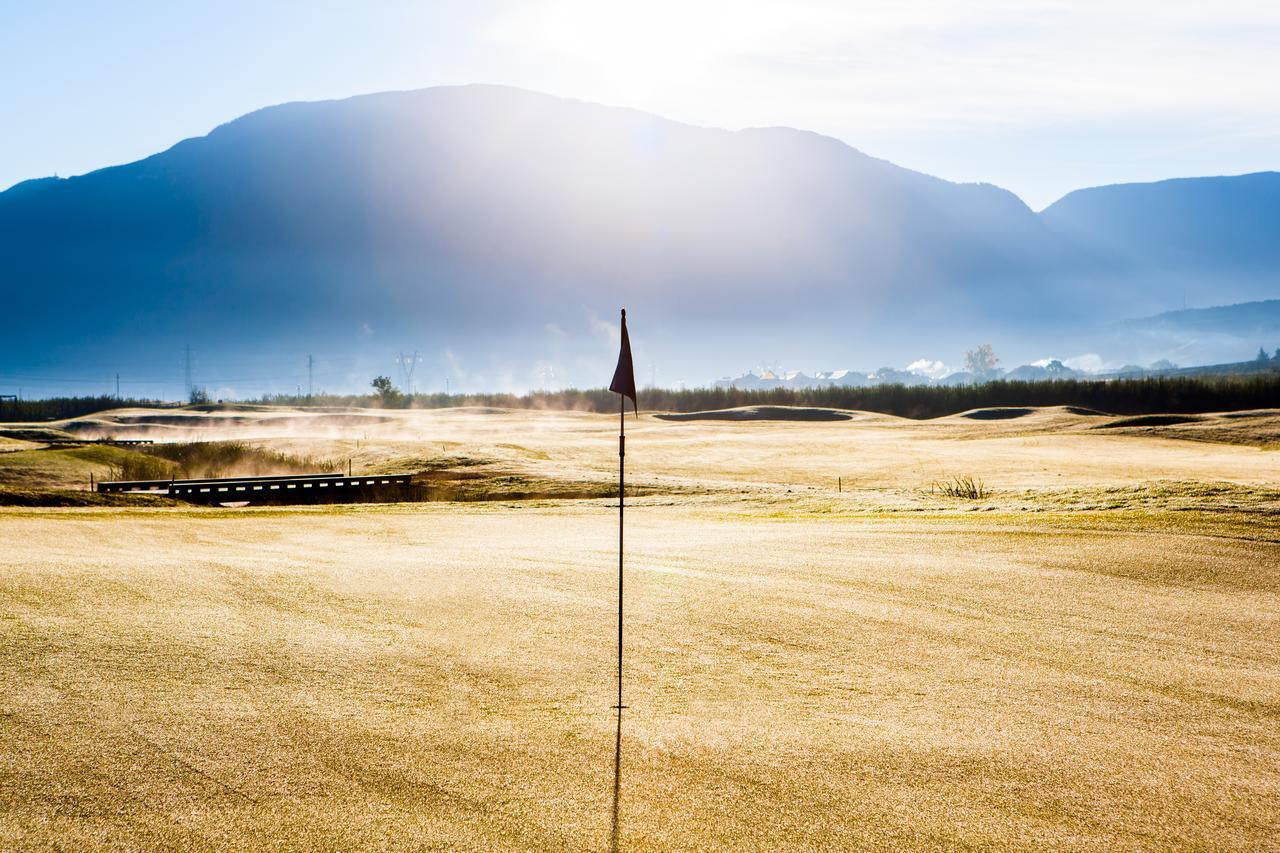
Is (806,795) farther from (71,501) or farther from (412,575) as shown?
(71,501)

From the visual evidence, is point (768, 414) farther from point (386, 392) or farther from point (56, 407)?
point (56, 407)

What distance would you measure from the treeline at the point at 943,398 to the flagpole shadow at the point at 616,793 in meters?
82.1

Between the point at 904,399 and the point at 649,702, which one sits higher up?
the point at 904,399

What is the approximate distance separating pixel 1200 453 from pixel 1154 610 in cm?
4019

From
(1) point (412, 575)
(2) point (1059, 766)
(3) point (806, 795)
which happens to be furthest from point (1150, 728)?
(1) point (412, 575)

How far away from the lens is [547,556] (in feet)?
53.9

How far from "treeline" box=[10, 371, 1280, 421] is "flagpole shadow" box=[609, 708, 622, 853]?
8222cm

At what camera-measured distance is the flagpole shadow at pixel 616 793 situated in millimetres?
5522

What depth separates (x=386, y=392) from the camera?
430ft

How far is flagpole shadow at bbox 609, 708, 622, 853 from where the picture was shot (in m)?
5.52

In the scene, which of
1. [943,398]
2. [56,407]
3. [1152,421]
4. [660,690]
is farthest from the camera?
[943,398]

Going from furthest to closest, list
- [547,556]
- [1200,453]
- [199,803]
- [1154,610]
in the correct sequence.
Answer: [1200,453] → [547,556] → [1154,610] → [199,803]

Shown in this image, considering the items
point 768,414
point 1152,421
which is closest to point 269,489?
point 1152,421

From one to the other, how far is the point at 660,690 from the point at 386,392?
127888 millimetres
